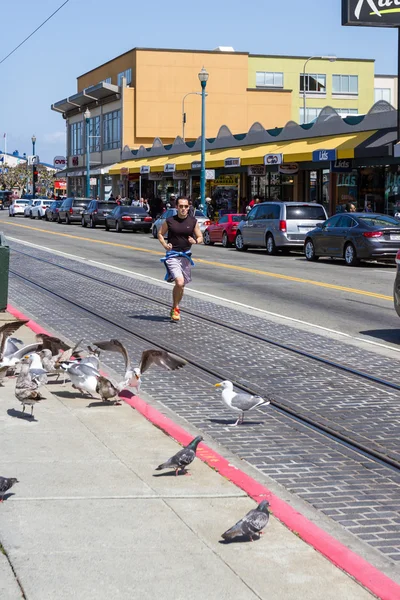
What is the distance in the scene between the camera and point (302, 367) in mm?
11445

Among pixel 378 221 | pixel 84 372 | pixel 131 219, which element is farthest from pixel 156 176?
pixel 84 372

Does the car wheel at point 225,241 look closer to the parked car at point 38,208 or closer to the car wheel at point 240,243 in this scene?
the car wheel at point 240,243

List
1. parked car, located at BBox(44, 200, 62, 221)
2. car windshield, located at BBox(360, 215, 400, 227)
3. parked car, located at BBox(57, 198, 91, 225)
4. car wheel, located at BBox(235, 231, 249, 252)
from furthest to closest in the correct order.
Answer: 1. parked car, located at BBox(44, 200, 62, 221)
2. parked car, located at BBox(57, 198, 91, 225)
3. car wheel, located at BBox(235, 231, 249, 252)
4. car windshield, located at BBox(360, 215, 400, 227)

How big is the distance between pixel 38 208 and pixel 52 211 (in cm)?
496

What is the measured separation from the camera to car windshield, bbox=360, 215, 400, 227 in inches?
1051

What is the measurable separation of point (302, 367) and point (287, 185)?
35.1 metres

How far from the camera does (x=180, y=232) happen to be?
49.0ft

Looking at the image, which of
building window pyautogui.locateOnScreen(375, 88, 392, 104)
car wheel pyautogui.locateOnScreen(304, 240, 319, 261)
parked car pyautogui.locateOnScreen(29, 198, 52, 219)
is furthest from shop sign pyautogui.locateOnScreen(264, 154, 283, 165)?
building window pyautogui.locateOnScreen(375, 88, 392, 104)

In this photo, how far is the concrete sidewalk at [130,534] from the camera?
466 centimetres

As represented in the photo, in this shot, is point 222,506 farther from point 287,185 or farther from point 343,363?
point 287,185

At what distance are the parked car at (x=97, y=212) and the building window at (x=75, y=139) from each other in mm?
35250

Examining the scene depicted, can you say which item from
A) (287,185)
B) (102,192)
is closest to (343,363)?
(287,185)

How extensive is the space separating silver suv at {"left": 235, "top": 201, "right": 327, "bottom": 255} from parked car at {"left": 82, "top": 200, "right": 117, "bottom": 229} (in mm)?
21585

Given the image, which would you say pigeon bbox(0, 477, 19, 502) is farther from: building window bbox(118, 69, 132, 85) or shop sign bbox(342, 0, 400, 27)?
building window bbox(118, 69, 132, 85)
